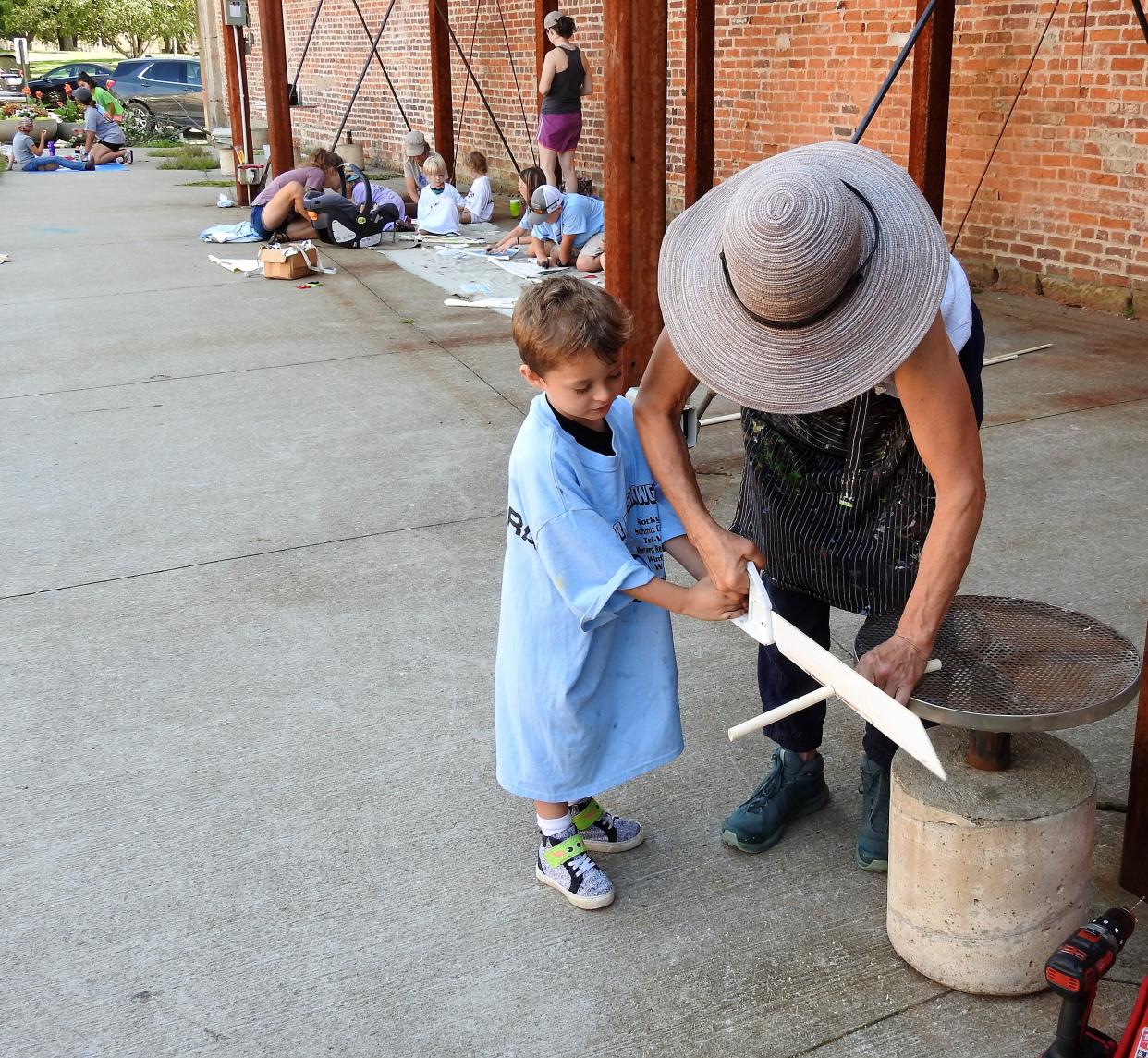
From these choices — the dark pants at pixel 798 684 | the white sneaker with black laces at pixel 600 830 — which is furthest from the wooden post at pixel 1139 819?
the white sneaker with black laces at pixel 600 830

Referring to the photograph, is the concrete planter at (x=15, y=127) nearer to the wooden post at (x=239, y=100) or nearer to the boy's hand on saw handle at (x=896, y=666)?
the wooden post at (x=239, y=100)

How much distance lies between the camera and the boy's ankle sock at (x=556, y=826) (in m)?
2.63

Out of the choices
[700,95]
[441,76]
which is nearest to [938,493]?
[700,95]

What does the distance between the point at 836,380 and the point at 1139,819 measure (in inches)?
46.3

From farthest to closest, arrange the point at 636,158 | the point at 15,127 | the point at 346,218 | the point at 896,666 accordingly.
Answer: the point at 15,127, the point at 346,218, the point at 636,158, the point at 896,666

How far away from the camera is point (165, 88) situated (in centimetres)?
2950

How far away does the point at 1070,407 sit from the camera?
5816 millimetres

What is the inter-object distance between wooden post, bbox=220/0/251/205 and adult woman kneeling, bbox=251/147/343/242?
2220mm

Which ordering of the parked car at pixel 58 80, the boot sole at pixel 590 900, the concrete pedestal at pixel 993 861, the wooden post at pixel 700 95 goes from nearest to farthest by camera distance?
the concrete pedestal at pixel 993 861
the boot sole at pixel 590 900
the wooden post at pixel 700 95
the parked car at pixel 58 80

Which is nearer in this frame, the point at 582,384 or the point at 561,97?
the point at 582,384

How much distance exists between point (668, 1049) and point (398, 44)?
16073 millimetres

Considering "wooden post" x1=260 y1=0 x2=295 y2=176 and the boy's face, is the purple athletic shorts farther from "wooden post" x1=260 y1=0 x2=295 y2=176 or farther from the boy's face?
the boy's face

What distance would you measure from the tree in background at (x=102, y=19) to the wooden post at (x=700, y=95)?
150 feet

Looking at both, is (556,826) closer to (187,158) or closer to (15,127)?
(187,158)
